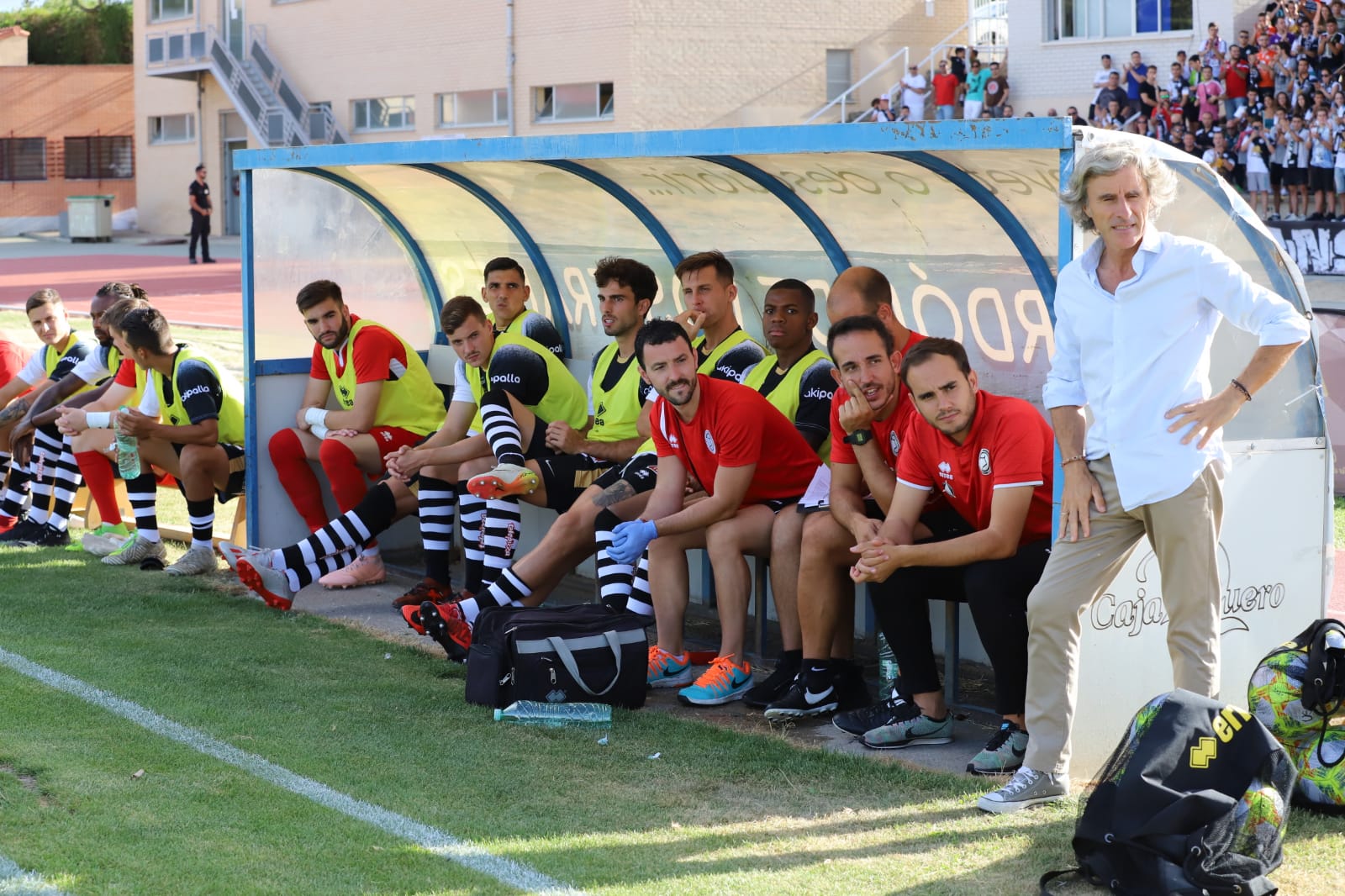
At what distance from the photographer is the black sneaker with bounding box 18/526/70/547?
25.9 feet

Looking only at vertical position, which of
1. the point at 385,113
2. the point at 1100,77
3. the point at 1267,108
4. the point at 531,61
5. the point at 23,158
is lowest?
the point at 1267,108

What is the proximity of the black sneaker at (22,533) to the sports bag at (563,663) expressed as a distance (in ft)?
12.5

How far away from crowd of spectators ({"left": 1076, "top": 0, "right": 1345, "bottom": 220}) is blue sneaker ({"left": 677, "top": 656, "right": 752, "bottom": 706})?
559 inches

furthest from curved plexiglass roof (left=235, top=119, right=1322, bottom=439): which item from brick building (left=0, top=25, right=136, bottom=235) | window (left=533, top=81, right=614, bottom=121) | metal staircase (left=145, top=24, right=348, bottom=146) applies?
brick building (left=0, top=25, right=136, bottom=235)

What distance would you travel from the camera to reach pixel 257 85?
121ft

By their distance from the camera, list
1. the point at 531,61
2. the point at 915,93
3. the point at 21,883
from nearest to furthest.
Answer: the point at 21,883 → the point at 915,93 → the point at 531,61

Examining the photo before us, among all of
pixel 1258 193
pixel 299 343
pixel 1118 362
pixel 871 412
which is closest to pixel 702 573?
pixel 871 412

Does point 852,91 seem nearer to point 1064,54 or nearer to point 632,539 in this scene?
point 1064,54

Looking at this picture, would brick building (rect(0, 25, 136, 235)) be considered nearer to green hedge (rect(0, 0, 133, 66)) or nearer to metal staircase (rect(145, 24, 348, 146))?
green hedge (rect(0, 0, 133, 66))

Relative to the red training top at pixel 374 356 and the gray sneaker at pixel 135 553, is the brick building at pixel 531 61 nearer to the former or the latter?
the red training top at pixel 374 356

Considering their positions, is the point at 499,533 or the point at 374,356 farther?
the point at 374,356

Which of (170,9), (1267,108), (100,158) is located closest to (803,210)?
(1267,108)

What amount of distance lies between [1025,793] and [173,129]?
41.2 meters

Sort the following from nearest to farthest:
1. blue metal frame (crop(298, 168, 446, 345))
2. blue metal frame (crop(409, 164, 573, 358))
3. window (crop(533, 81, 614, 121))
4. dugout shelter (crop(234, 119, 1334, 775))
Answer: dugout shelter (crop(234, 119, 1334, 775)) < blue metal frame (crop(409, 164, 573, 358)) < blue metal frame (crop(298, 168, 446, 345)) < window (crop(533, 81, 614, 121))
